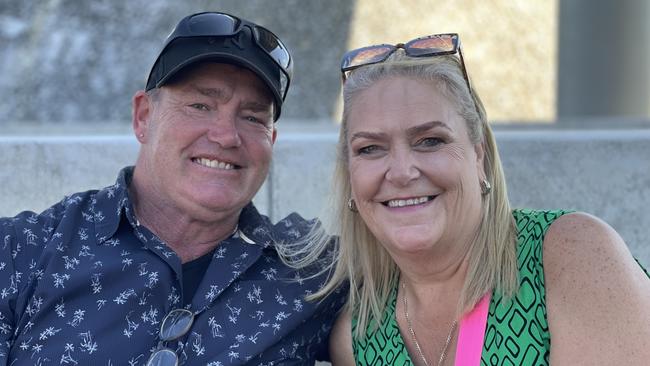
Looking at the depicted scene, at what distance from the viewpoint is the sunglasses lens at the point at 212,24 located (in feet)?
9.40

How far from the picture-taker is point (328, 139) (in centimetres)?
373

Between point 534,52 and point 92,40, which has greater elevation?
point 92,40

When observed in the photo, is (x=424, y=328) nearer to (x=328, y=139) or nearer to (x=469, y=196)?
(x=469, y=196)

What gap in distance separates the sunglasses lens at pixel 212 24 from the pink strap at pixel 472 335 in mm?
1130

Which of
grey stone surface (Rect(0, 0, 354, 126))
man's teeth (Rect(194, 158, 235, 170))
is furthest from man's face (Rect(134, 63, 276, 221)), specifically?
grey stone surface (Rect(0, 0, 354, 126))

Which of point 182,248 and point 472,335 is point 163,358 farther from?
point 472,335

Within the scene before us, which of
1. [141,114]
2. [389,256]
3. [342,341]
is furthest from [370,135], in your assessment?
[141,114]

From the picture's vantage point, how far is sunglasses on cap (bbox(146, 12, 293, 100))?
2.87 meters

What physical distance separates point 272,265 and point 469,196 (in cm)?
71

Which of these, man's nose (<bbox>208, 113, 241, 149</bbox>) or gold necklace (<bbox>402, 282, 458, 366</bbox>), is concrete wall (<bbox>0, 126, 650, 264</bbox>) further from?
gold necklace (<bbox>402, 282, 458, 366</bbox>)

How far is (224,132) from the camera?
9.46 feet

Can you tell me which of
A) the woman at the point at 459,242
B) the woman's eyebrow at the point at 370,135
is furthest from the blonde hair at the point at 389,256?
the woman's eyebrow at the point at 370,135

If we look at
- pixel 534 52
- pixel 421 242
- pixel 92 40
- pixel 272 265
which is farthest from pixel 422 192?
pixel 534 52

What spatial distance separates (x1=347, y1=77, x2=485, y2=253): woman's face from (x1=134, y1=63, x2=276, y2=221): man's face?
0.45 meters
